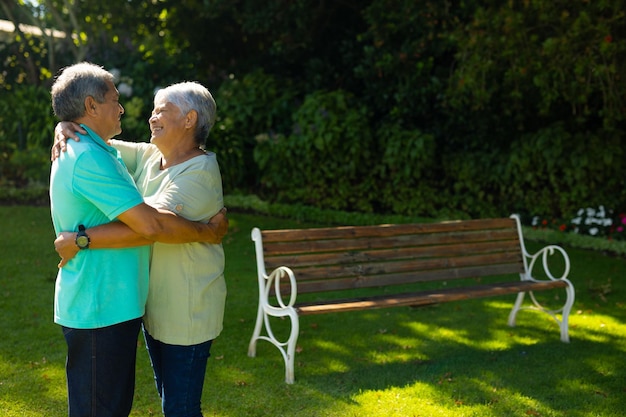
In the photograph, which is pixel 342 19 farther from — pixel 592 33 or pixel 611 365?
pixel 611 365

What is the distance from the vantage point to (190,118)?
287cm

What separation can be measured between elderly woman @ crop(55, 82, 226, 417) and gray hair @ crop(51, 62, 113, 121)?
0.93ft

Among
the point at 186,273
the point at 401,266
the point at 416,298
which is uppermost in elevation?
the point at 186,273

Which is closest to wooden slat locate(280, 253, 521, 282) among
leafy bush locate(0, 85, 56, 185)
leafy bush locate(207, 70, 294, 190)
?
leafy bush locate(207, 70, 294, 190)

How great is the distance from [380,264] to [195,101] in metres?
3.01

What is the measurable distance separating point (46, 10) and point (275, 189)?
8.48m

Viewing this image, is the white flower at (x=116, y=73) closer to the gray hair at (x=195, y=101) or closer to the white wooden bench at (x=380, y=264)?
the white wooden bench at (x=380, y=264)

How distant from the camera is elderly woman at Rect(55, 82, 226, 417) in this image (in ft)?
9.15

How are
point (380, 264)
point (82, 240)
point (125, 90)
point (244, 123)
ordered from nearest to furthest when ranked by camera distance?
1. point (82, 240)
2. point (380, 264)
3. point (244, 123)
4. point (125, 90)

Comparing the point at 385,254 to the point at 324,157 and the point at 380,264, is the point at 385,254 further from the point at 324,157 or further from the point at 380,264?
the point at 324,157

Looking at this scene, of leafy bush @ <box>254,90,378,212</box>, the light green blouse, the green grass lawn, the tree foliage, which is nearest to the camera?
the light green blouse

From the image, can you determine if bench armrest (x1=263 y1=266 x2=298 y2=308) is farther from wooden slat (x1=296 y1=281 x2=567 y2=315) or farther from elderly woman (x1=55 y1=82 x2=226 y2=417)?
elderly woman (x1=55 y1=82 x2=226 y2=417)

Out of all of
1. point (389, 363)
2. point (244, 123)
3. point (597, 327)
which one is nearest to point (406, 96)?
point (244, 123)

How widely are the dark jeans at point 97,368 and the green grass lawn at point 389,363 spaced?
1481 millimetres
